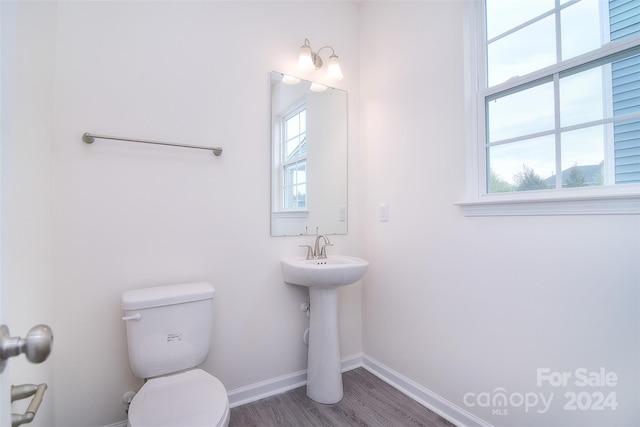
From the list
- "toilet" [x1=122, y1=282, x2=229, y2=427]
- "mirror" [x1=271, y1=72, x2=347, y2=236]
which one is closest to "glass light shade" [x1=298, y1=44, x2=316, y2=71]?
"mirror" [x1=271, y1=72, x2=347, y2=236]

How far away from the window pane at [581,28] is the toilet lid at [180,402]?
6.43ft

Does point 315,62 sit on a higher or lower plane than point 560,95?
higher

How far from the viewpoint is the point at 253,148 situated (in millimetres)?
1834

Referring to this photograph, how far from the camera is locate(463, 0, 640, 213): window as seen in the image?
1.12m

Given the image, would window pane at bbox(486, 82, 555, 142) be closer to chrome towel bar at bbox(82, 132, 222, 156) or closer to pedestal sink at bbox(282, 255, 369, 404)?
pedestal sink at bbox(282, 255, 369, 404)

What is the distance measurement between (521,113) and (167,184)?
1.76 metres

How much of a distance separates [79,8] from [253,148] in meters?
1.00

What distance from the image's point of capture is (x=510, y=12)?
4.75 ft

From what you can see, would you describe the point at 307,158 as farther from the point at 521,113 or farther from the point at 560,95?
the point at 560,95

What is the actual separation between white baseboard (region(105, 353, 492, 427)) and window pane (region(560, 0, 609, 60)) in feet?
5.53

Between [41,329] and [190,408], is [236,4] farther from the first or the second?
[190,408]

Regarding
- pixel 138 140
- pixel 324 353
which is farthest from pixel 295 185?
pixel 324 353

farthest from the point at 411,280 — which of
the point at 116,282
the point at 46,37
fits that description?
the point at 46,37

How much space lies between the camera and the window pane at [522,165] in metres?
1.30
